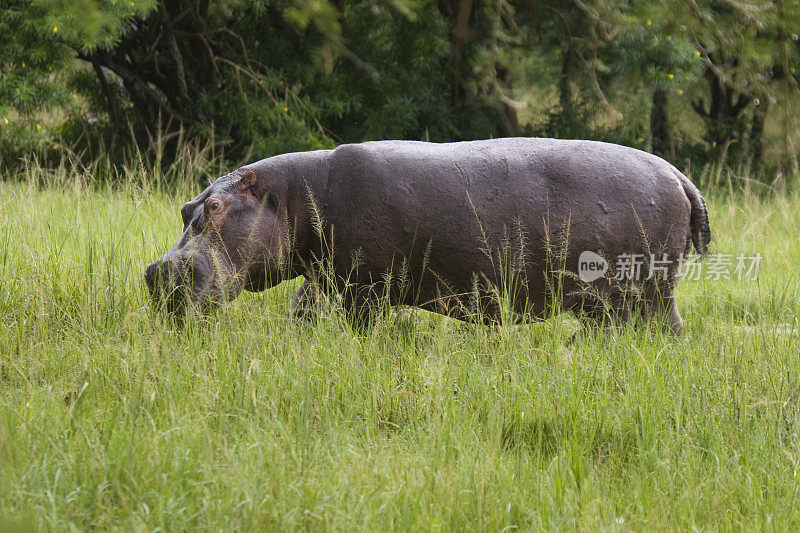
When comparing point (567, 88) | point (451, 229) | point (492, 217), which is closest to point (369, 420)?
point (451, 229)

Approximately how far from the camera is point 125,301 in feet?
13.2

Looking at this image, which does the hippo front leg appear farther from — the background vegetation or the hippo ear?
the hippo ear

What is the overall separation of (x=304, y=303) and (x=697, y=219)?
73.3 inches

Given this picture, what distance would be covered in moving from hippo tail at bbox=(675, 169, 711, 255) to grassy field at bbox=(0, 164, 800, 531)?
0.40 meters

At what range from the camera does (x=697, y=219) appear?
12.7 ft

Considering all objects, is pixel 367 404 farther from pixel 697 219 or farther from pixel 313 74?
pixel 313 74

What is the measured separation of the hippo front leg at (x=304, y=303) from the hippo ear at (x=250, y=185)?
0.48 m

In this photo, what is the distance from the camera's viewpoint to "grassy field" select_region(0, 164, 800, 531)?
237cm

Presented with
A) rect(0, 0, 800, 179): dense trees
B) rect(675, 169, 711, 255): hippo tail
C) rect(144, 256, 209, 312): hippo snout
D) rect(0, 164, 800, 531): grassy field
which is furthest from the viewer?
rect(0, 0, 800, 179): dense trees

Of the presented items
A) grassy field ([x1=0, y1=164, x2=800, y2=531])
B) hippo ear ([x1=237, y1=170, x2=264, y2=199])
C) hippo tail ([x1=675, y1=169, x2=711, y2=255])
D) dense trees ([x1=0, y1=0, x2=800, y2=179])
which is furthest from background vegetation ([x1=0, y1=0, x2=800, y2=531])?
dense trees ([x1=0, y1=0, x2=800, y2=179])

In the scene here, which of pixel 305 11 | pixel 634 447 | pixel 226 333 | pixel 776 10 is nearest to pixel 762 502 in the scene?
pixel 634 447

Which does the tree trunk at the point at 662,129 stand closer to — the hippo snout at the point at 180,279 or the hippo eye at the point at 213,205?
the hippo eye at the point at 213,205

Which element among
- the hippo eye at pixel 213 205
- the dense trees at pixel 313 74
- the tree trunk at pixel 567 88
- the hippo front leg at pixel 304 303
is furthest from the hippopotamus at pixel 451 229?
the tree trunk at pixel 567 88

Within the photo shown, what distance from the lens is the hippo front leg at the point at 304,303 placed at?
3.89 meters
